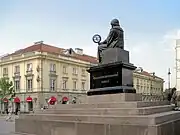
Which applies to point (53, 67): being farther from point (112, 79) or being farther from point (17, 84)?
point (112, 79)

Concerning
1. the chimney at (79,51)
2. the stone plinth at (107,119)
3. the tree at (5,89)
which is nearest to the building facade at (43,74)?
the tree at (5,89)

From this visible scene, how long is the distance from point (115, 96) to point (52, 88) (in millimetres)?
44344

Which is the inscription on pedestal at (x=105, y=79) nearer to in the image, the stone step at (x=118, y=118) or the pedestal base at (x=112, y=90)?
the pedestal base at (x=112, y=90)

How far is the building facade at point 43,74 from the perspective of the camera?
5234 cm

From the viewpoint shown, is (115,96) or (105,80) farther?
(105,80)

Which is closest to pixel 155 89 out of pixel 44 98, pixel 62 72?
pixel 62 72

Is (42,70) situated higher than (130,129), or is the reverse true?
(42,70)

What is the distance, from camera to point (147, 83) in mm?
90438

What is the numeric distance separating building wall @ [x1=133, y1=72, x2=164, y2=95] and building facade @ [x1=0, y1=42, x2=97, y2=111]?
79.6 ft

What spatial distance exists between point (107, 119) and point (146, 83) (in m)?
82.8

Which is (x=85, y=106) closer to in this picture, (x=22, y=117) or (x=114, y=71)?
(x=114, y=71)

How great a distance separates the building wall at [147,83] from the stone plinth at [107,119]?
70439 millimetres

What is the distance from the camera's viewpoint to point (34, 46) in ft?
198

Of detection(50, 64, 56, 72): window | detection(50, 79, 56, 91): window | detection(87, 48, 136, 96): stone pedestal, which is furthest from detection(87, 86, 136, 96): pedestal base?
detection(50, 64, 56, 72): window
